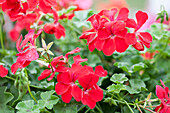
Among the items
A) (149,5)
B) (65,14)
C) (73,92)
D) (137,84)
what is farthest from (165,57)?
(149,5)

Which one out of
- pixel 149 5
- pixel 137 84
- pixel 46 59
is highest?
pixel 46 59

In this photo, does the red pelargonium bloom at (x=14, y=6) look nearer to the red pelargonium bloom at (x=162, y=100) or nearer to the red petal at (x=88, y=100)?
the red petal at (x=88, y=100)

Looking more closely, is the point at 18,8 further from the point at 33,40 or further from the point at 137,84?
the point at 137,84

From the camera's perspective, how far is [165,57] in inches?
37.1

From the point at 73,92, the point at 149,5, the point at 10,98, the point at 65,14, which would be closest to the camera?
the point at 73,92

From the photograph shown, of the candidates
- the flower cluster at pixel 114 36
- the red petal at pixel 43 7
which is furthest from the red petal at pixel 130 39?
the red petal at pixel 43 7

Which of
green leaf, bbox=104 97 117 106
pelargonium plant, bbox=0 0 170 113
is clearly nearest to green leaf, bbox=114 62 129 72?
pelargonium plant, bbox=0 0 170 113

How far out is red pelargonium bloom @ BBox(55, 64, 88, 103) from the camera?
0.48 m

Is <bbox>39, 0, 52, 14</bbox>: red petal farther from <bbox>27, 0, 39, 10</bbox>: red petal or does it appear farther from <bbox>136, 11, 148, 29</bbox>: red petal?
<bbox>136, 11, 148, 29</bbox>: red petal

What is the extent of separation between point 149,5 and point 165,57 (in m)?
2.55

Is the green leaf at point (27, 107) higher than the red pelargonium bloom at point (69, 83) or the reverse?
the reverse

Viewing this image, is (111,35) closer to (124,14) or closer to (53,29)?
(124,14)

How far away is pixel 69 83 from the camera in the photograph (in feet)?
1.62

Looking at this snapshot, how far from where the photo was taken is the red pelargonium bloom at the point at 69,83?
0.48 meters
